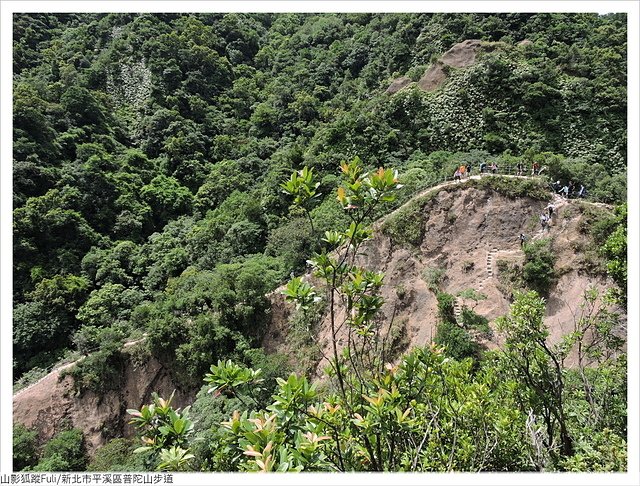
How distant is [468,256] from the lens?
15820mm

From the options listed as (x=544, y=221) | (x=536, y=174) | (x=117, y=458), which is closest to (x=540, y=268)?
(x=544, y=221)

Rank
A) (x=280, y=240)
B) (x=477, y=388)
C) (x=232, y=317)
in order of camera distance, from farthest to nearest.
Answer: (x=280, y=240) < (x=232, y=317) < (x=477, y=388)

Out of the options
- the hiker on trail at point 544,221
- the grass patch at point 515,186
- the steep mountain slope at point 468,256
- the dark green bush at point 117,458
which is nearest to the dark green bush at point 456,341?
the steep mountain slope at point 468,256

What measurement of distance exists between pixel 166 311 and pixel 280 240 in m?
6.67

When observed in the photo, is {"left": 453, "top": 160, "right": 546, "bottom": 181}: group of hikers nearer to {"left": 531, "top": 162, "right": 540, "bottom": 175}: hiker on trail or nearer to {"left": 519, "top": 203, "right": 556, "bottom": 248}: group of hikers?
{"left": 531, "top": 162, "right": 540, "bottom": 175}: hiker on trail

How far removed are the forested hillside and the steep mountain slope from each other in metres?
0.78

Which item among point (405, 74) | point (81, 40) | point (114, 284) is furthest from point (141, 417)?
point (81, 40)

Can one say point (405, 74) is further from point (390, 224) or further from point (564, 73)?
point (390, 224)

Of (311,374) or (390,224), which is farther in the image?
(390,224)

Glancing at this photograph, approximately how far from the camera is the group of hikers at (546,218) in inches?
589

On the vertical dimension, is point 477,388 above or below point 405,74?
below

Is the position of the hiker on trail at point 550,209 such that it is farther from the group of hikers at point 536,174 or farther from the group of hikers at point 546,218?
the group of hikers at point 536,174

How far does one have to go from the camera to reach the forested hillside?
12.6 ft

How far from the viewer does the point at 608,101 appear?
22.6 m
